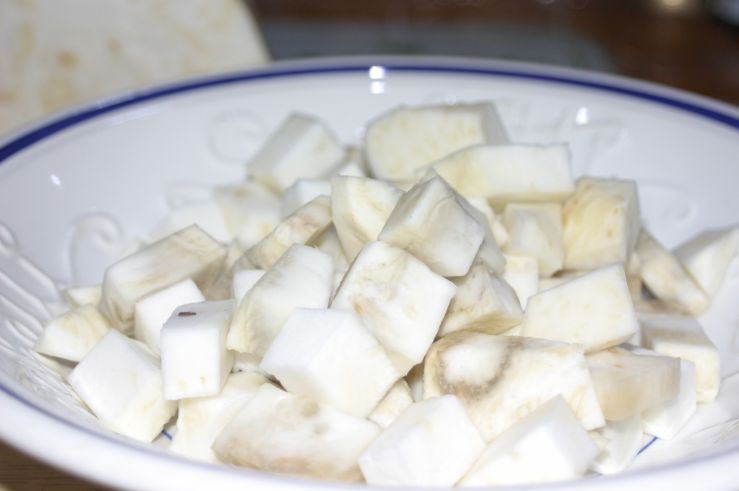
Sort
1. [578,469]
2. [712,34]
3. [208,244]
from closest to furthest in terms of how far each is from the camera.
Result: 1. [578,469]
2. [208,244]
3. [712,34]

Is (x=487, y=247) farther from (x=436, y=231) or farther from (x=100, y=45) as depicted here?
(x=100, y=45)

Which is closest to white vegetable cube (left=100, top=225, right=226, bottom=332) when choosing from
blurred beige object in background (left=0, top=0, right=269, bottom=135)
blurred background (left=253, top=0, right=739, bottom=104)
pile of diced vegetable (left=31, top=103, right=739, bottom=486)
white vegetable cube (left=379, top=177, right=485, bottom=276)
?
pile of diced vegetable (left=31, top=103, right=739, bottom=486)

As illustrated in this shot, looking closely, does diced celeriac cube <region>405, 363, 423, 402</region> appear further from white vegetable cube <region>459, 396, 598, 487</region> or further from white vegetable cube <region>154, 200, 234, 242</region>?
white vegetable cube <region>154, 200, 234, 242</region>

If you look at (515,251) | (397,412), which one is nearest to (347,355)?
(397,412)

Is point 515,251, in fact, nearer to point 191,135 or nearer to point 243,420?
point 243,420

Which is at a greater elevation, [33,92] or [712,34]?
[33,92]
